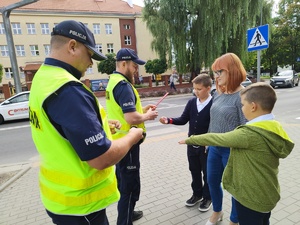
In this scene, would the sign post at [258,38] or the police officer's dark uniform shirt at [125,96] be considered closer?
the police officer's dark uniform shirt at [125,96]

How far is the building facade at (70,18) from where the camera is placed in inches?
1312

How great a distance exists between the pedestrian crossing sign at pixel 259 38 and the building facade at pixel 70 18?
2809cm

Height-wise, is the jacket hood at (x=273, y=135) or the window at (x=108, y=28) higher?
the window at (x=108, y=28)

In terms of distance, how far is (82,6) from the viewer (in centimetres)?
3725

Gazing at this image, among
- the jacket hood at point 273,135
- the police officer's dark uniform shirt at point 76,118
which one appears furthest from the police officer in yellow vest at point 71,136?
the jacket hood at point 273,135

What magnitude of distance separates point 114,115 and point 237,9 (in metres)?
18.2

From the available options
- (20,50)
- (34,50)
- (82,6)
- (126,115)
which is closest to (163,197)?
(126,115)

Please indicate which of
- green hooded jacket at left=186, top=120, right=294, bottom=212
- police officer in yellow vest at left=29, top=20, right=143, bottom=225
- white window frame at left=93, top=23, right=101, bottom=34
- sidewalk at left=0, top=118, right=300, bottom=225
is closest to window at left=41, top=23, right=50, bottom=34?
white window frame at left=93, top=23, right=101, bottom=34

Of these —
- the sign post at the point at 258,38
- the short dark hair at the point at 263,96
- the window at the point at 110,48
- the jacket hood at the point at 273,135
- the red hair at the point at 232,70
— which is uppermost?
the window at the point at 110,48

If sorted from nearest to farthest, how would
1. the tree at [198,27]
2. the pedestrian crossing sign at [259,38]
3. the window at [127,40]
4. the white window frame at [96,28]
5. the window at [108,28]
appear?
the pedestrian crossing sign at [259,38] → the tree at [198,27] → the white window frame at [96,28] → the window at [108,28] → the window at [127,40]

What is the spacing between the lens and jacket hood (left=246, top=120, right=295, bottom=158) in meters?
1.61

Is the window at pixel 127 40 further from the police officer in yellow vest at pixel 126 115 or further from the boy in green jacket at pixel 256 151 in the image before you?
the boy in green jacket at pixel 256 151

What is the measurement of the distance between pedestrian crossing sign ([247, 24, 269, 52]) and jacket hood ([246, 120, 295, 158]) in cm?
408

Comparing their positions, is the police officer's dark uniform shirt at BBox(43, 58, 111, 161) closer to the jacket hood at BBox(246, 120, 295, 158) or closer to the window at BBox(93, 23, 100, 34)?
the jacket hood at BBox(246, 120, 295, 158)
